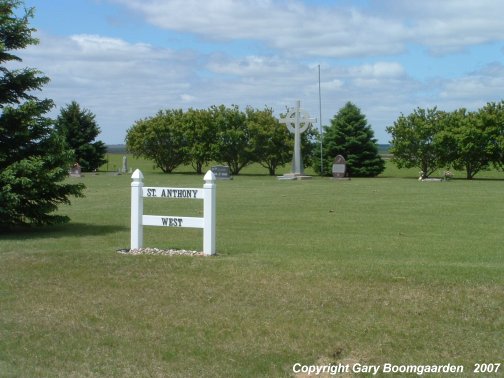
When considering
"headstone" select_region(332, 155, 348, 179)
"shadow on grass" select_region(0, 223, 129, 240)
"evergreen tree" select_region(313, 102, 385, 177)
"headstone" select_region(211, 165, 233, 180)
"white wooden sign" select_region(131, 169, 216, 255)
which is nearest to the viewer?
"white wooden sign" select_region(131, 169, 216, 255)

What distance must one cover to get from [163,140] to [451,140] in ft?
66.7

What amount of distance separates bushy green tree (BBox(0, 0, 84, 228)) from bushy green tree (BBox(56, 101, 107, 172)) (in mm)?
40902

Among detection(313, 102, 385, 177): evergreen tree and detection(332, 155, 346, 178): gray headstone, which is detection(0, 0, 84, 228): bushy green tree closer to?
detection(332, 155, 346, 178): gray headstone

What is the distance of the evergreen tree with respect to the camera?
1893 inches

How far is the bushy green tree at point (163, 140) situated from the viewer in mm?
52031

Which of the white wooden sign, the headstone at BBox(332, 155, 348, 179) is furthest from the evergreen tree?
the white wooden sign

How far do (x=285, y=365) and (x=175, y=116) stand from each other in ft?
154

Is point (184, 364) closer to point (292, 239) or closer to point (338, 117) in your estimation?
point (292, 239)

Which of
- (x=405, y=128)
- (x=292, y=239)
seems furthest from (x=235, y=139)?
(x=292, y=239)

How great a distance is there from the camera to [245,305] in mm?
8320

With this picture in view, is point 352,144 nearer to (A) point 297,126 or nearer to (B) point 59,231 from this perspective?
(A) point 297,126

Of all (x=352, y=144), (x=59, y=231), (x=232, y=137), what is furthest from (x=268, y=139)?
(x=59, y=231)

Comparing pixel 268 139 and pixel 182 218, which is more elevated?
pixel 268 139

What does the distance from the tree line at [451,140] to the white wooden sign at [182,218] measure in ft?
114
